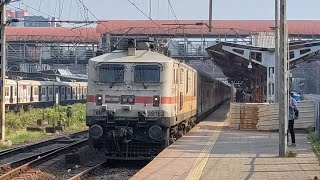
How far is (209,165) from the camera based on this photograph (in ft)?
43.2

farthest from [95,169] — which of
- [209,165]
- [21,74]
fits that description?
[21,74]

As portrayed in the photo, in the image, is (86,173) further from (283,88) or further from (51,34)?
(51,34)

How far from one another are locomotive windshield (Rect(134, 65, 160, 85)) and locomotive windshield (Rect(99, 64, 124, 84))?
42 cm

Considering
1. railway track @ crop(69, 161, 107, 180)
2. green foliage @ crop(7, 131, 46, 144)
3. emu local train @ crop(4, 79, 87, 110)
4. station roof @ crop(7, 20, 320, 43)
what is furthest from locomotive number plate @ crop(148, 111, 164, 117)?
station roof @ crop(7, 20, 320, 43)

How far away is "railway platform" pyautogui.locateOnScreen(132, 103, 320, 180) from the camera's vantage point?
1184cm

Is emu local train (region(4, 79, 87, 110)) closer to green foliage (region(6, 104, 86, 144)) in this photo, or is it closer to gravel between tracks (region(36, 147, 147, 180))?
green foliage (region(6, 104, 86, 144))

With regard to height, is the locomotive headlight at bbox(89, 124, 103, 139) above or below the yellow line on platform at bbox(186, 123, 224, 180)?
→ above

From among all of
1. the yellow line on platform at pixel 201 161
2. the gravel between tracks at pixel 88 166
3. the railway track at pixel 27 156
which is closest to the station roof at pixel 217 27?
the railway track at pixel 27 156

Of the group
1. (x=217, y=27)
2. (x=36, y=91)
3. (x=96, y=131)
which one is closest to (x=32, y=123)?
(x=36, y=91)

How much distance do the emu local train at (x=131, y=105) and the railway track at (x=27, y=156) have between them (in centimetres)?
192

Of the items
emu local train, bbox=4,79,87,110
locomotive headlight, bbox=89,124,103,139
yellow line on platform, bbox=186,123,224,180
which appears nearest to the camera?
yellow line on platform, bbox=186,123,224,180

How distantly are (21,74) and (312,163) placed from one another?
42.1 meters

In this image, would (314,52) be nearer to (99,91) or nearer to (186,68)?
(186,68)

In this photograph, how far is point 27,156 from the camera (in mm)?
18328
